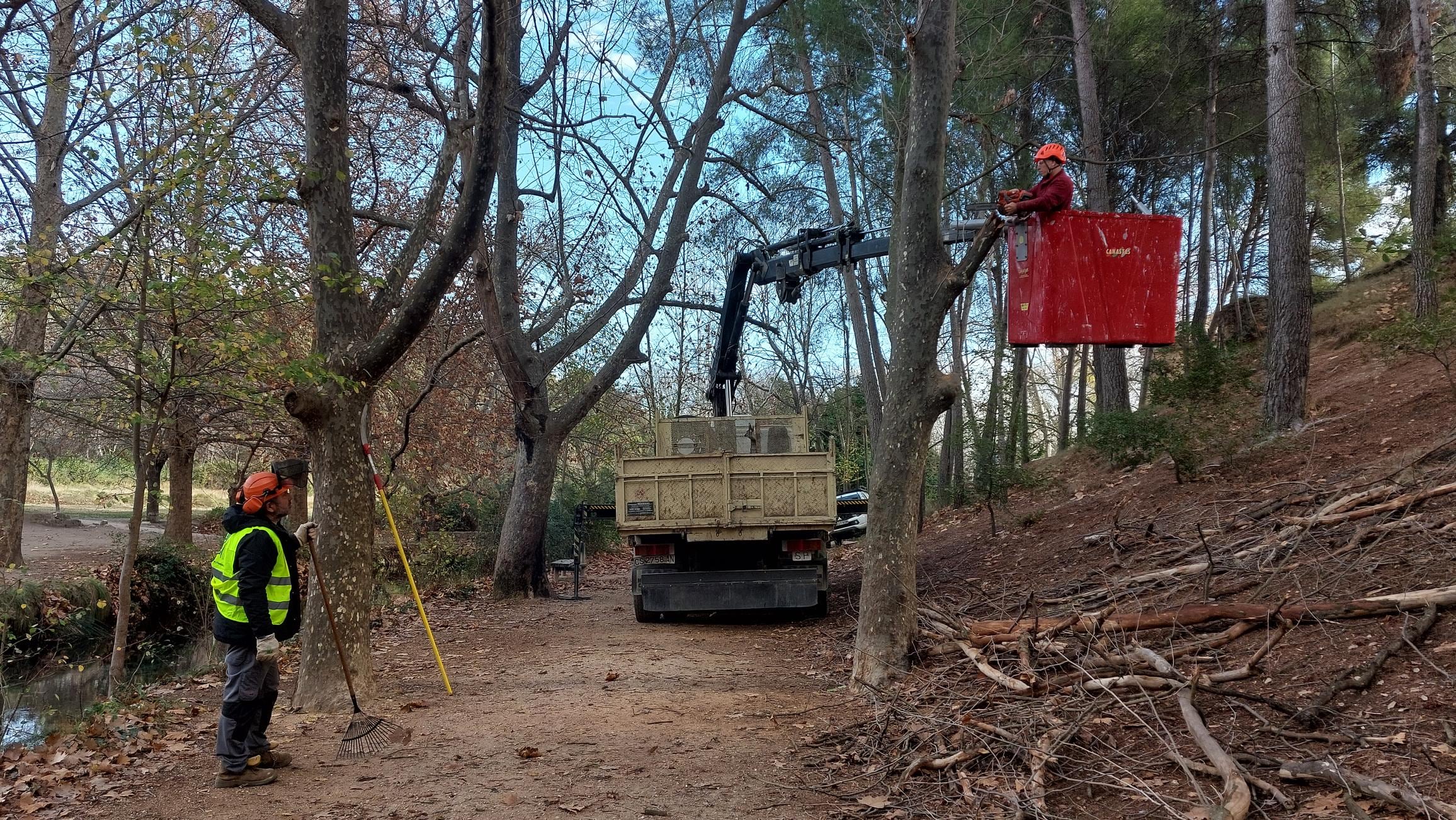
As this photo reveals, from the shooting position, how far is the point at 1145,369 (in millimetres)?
15047

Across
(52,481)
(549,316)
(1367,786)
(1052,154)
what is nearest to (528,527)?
(549,316)

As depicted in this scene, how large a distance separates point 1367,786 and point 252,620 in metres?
5.74

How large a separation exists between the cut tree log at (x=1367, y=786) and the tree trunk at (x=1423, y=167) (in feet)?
40.5

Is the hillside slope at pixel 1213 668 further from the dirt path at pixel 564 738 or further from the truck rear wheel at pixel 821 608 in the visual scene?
the truck rear wheel at pixel 821 608

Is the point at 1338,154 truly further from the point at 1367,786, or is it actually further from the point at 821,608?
the point at 1367,786

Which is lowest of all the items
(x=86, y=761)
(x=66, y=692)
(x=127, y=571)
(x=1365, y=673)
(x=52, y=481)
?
(x=66, y=692)

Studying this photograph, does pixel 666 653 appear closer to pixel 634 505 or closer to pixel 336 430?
pixel 634 505

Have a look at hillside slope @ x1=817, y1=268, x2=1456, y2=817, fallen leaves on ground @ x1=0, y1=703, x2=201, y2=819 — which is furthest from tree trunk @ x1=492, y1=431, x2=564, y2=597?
fallen leaves on ground @ x1=0, y1=703, x2=201, y2=819

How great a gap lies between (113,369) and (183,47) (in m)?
2.77

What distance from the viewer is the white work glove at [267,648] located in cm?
593

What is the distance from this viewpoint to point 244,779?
5.71 metres

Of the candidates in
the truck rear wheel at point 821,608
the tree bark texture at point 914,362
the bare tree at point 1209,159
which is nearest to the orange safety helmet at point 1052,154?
the tree bark texture at point 914,362

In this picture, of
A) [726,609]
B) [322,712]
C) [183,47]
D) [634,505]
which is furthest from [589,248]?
[322,712]

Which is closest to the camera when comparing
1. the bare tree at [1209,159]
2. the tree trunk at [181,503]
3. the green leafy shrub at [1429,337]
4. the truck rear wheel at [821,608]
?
the green leafy shrub at [1429,337]
